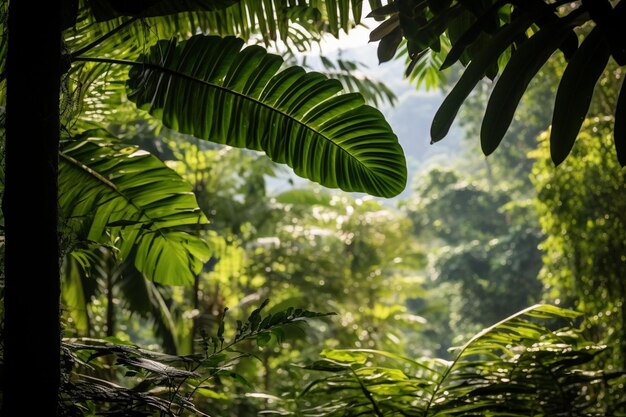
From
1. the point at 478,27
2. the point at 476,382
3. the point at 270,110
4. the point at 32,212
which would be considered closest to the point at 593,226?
the point at 476,382

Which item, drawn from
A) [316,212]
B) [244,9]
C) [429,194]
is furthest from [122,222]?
[429,194]

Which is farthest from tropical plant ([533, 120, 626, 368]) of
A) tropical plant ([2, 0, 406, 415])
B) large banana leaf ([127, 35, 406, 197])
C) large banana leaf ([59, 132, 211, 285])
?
large banana leaf ([59, 132, 211, 285])

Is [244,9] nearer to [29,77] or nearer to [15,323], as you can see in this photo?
[29,77]

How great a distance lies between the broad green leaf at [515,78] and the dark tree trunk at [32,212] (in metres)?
0.66

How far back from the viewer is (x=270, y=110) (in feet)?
4.57

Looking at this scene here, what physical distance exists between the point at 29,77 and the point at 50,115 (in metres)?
0.06

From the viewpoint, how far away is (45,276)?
2.74 ft

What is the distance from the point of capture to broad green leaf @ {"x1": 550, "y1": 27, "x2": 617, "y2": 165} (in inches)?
34.3

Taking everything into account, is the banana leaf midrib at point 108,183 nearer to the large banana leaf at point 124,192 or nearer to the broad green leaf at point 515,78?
the large banana leaf at point 124,192

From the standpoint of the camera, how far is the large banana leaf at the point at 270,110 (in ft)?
4.34

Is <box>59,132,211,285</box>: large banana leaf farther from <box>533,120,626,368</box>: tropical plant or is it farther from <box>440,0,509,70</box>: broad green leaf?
<box>533,120,626,368</box>: tropical plant

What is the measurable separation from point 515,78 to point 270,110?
2.12 feet

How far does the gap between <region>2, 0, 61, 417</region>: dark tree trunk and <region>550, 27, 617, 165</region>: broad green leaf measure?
0.76 meters

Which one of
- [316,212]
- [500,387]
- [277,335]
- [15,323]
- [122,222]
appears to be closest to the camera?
[15,323]
